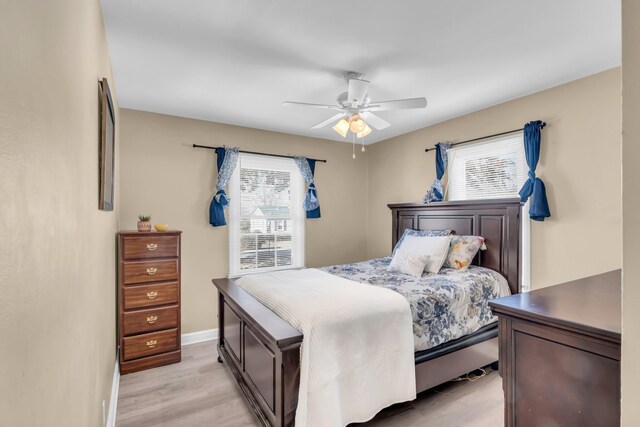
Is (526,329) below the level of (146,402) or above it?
above

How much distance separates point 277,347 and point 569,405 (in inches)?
51.6

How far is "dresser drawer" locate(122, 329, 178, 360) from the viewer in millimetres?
2953

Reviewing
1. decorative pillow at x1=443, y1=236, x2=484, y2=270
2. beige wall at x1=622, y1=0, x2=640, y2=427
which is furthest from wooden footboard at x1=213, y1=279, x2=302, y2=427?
decorative pillow at x1=443, y1=236, x2=484, y2=270

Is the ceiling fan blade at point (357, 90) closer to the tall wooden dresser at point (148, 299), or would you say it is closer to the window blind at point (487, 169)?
the window blind at point (487, 169)

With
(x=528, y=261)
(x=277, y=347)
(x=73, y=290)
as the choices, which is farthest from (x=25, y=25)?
(x=528, y=261)

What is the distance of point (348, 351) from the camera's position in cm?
195

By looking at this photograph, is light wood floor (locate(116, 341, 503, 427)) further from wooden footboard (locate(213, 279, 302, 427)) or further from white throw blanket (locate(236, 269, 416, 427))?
white throw blanket (locate(236, 269, 416, 427))

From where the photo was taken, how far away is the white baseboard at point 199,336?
12.1 feet

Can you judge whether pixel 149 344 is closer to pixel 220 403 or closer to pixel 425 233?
pixel 220 403

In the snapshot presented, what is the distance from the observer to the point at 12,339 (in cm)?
56

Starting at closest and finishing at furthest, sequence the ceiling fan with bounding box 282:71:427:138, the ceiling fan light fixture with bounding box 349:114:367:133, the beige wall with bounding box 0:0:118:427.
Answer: the beige wall with bounding box 0:0:118:427, the ceiling fan with bounding box 282:71:427:138, the ceiling fan light fixture with bounding box 349:114:367:133

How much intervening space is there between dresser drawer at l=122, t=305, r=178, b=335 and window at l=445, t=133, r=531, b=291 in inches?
134

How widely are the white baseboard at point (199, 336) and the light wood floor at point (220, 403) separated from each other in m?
0.66

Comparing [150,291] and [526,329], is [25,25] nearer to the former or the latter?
[526,329]
